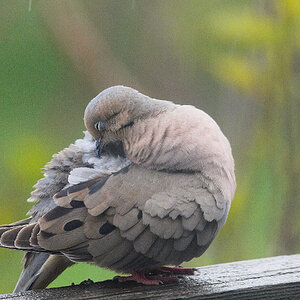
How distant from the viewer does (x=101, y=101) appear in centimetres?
225

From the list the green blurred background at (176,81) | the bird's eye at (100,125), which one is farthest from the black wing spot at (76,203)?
the green blurred background at (176,81)

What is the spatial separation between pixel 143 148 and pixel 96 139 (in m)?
0.21

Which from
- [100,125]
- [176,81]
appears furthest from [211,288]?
[176,81]

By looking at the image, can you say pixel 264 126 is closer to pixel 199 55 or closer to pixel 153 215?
pixel 199 55

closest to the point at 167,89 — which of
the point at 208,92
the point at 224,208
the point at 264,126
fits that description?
the point at 208,92

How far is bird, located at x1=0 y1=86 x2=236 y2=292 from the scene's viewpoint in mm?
1938

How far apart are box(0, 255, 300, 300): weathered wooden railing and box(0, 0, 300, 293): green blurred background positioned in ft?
2.70

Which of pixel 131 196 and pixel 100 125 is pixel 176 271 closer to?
pixel 131 196

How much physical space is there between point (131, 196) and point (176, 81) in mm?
1458

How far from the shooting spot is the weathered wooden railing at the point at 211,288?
1842mm

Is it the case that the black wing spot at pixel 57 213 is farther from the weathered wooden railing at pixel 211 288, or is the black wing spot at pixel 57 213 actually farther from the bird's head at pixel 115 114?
the bird's head at pixel 115 114

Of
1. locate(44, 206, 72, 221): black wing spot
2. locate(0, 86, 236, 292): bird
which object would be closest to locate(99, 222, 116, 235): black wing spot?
locate(0, 86, 236, 292): bird

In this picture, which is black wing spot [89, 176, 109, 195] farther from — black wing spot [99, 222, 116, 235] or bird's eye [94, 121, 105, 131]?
bird's eye [94, 121, 105, 131]

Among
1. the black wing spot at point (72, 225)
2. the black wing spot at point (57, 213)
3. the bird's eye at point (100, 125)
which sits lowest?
the black wing spot at point (72, 225)
